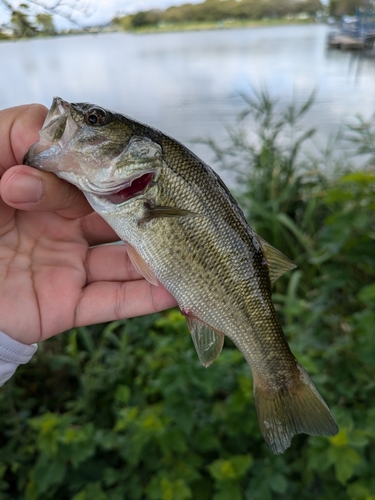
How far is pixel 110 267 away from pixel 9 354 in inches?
16.9

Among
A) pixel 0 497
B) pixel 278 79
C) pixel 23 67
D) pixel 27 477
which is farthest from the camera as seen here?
pixel 278 79

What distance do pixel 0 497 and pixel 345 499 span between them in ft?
4.52

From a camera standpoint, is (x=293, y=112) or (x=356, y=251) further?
(x=293, y=112)

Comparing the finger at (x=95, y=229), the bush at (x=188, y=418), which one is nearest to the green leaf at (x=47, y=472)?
the bush at (x=188, y=418)

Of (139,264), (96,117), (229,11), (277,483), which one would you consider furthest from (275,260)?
(229,11)

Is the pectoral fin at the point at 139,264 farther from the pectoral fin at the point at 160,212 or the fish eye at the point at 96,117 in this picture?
the fish eye at the point at 96,117

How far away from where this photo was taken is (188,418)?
1401 millimetres

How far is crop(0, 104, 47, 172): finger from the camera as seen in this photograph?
1.06m

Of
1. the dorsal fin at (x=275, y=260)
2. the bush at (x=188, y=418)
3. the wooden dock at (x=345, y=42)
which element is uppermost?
the wooden dock at (x=345, y=42)

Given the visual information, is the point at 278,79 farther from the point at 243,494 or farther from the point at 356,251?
the point at 243,494

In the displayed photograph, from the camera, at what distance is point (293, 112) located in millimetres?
3059

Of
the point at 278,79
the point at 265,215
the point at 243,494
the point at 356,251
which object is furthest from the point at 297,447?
the point at 278,79

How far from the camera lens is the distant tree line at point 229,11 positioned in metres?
2.67

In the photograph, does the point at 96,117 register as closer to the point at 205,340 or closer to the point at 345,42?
the point at 205,340
